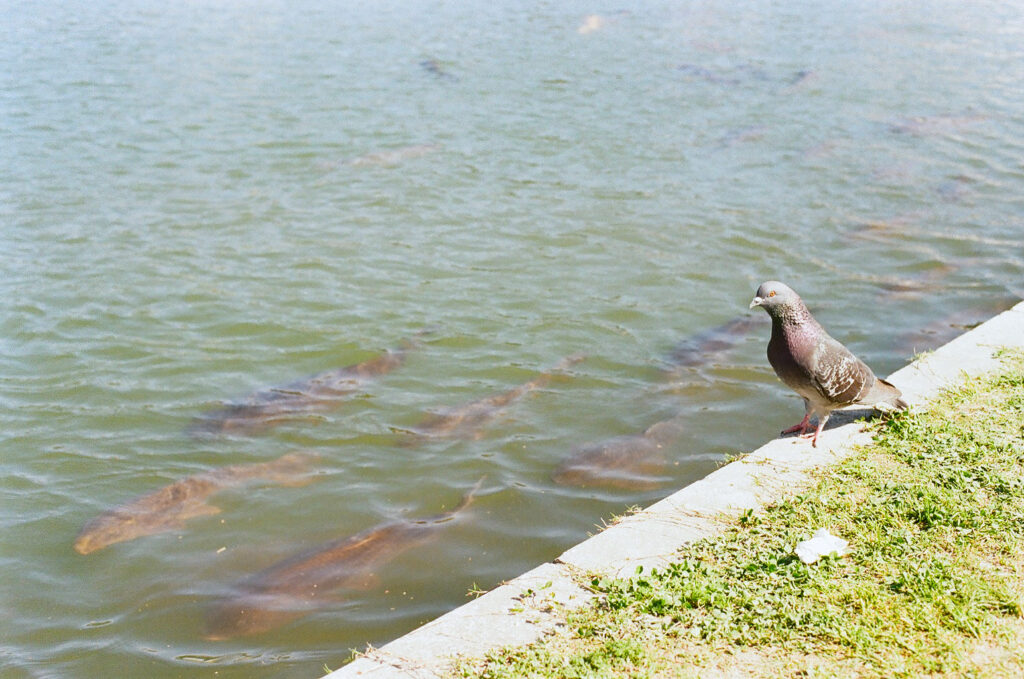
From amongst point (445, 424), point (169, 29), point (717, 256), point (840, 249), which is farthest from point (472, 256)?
point (169, 29)

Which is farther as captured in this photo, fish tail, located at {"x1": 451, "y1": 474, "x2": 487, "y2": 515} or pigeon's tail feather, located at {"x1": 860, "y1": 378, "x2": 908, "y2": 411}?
fish tail, located at {"x1": 451, "y1": 474, "x2": 487, "y2": 515}

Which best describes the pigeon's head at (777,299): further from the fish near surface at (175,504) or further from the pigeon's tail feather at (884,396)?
the fish near surface at (175,504)

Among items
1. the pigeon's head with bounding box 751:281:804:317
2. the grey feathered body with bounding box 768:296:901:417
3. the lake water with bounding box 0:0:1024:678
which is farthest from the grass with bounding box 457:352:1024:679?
the lake water with bounding box 0:0:1024:678

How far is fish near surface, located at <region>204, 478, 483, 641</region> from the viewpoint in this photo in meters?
5.28

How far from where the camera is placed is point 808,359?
531cm

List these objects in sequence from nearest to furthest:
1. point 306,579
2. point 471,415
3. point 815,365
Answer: point 815,365
point 306,579
point 471,415

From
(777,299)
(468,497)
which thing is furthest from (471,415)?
(777,299)

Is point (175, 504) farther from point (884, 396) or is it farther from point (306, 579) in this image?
point (884, 396)

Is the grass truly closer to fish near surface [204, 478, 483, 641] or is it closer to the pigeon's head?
the pigeon's head

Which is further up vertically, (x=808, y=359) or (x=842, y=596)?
(x=808, y=359)

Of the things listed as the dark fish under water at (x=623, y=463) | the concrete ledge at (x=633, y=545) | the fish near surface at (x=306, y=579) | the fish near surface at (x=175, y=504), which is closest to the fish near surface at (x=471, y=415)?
the dark fish under water at (x=623, y=463)

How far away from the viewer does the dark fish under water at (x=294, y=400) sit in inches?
284

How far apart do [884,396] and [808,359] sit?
63 cm

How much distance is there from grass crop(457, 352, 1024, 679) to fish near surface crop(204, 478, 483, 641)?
1774mm
